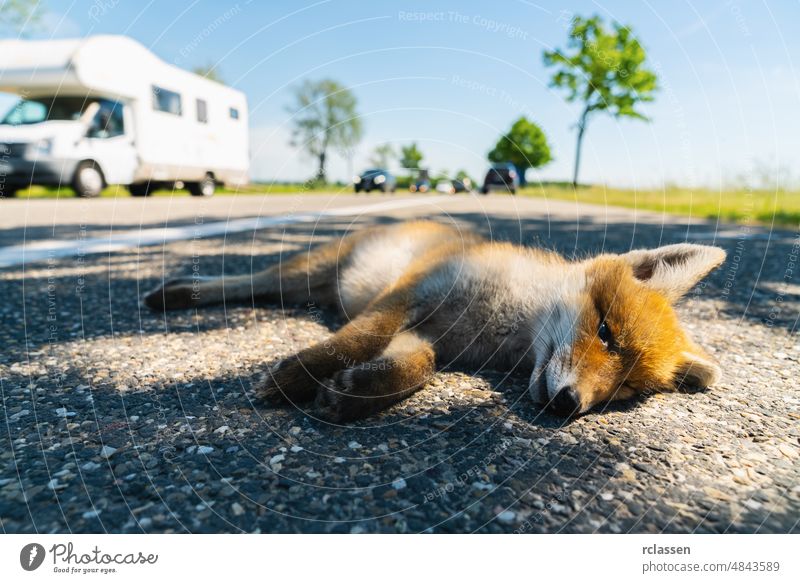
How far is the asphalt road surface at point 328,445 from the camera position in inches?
65.8

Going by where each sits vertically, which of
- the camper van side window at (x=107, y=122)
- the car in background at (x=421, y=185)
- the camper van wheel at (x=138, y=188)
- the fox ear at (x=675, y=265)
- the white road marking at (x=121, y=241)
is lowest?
the white road marking at (x=121, y=241)

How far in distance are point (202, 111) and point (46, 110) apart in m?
3.59

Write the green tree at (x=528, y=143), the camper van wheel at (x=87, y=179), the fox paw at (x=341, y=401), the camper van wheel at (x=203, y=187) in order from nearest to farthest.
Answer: the fox paw at (x=341, y=401), the green tree at (x=528, y=143), the camper van wheel at (x=87, y=179), the camper van wheel at (x=203, y=187)

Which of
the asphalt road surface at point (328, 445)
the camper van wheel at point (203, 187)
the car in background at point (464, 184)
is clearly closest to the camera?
the asphalt road surface at point (328, 445)

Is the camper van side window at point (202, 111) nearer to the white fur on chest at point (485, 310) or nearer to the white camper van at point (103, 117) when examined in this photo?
the white camper van at point (103, 117)

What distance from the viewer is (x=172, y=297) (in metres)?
3.92

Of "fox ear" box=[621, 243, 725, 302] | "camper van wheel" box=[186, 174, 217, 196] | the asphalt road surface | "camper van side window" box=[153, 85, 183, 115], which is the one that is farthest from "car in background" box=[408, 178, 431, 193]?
"camper van wheel" box=[186, 174, 217, 196]

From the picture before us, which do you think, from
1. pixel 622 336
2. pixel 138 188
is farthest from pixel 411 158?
pixel 138 188

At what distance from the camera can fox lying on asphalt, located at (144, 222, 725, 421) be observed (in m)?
2.45

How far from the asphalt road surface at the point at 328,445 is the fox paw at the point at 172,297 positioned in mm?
109

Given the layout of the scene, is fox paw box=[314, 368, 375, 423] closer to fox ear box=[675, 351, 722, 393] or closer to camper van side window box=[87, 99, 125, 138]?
fox ear box=[675, 351, 722, 393]

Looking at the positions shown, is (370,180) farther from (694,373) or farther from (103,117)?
(103,117)

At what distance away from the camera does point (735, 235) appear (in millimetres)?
9555

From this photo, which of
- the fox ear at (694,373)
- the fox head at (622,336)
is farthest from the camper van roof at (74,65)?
the fox ear at (694,373)
